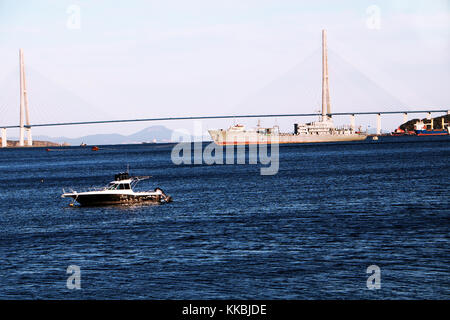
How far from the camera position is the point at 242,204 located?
2053 inches

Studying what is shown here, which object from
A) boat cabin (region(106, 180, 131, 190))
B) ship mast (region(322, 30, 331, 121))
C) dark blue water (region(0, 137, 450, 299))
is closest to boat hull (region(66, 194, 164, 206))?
dark blue water (region(0, 137, 450, 299))

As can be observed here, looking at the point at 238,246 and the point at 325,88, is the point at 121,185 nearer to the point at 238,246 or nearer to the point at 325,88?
the point at 238,246

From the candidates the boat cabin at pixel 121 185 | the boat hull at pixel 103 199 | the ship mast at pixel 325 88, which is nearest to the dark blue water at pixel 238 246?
the boat hull at pixel 103 199

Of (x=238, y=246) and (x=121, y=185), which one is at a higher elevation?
(x=121, y=185)

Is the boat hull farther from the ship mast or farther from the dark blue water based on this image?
the ship mast

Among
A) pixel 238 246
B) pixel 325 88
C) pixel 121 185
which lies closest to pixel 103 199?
pixel 121 185

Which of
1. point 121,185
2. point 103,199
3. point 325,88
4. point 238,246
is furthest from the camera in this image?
point 325,88

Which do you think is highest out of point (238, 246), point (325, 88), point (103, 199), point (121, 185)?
point (325, 88)

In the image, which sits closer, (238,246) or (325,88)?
(238,246)
